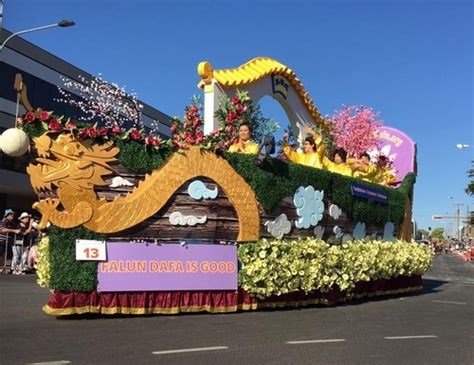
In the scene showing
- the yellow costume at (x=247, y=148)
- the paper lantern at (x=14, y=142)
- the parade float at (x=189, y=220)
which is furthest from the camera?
the yellow costume at (x=247, y=148)

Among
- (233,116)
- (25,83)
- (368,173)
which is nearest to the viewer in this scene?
(233,116)

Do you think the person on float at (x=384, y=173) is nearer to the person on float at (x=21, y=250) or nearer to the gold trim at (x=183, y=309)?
the gold trim at (x=183, y=309)

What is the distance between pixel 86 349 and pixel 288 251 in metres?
4.87

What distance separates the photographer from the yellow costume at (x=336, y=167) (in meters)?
13.4

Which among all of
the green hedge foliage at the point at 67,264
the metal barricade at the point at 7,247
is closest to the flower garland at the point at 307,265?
the green hedge foliage at the point at 67,264

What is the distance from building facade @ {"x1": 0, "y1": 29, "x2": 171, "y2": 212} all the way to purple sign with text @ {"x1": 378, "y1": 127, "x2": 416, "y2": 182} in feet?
57.9

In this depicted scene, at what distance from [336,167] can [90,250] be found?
6916 millimetres

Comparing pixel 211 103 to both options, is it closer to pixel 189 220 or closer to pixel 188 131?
pixel 188 131

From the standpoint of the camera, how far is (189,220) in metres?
9.45

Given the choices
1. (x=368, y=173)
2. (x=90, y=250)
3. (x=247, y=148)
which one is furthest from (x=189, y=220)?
(x=368, y=173)

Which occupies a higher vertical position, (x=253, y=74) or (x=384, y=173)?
(x=253, y=74)

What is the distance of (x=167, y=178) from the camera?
925 cm

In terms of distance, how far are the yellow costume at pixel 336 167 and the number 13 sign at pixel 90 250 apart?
633 centimetres

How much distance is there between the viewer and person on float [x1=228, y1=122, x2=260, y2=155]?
10547 mm
